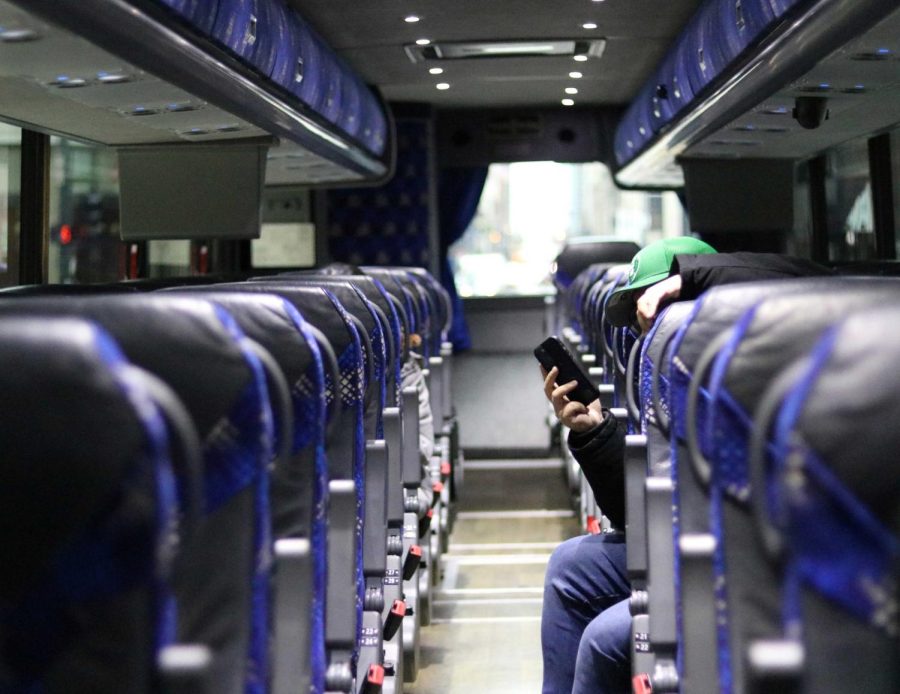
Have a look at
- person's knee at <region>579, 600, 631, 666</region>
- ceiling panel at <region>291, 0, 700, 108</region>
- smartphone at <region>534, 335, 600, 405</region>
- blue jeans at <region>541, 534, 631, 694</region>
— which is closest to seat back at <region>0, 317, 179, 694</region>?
person's knee at <region>579, 600, 631, 666</region>

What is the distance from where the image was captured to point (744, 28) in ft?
16.1

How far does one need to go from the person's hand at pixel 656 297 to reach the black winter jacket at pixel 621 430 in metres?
0.02

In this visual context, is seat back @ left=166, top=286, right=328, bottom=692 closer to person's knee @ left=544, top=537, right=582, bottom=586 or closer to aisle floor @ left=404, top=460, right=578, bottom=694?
person's knee @ left=544, top=537, right=582, bottom=586

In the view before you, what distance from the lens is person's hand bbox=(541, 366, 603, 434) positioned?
3564 mm

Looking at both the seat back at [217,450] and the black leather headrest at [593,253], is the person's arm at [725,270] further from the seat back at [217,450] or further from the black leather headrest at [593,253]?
the black leather headrest at [593,253]

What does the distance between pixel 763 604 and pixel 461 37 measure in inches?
251

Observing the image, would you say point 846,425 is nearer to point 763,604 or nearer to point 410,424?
point 763,604

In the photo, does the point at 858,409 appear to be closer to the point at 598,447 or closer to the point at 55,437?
the point at 55,437

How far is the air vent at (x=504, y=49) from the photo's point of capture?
7906mm

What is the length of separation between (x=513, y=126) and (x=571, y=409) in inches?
320

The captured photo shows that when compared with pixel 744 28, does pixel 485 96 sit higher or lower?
higher

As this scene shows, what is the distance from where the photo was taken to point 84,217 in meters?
5.95

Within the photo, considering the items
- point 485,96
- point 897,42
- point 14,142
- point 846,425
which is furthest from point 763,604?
point 485,96

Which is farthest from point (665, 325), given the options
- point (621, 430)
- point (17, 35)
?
point (17, 35)
